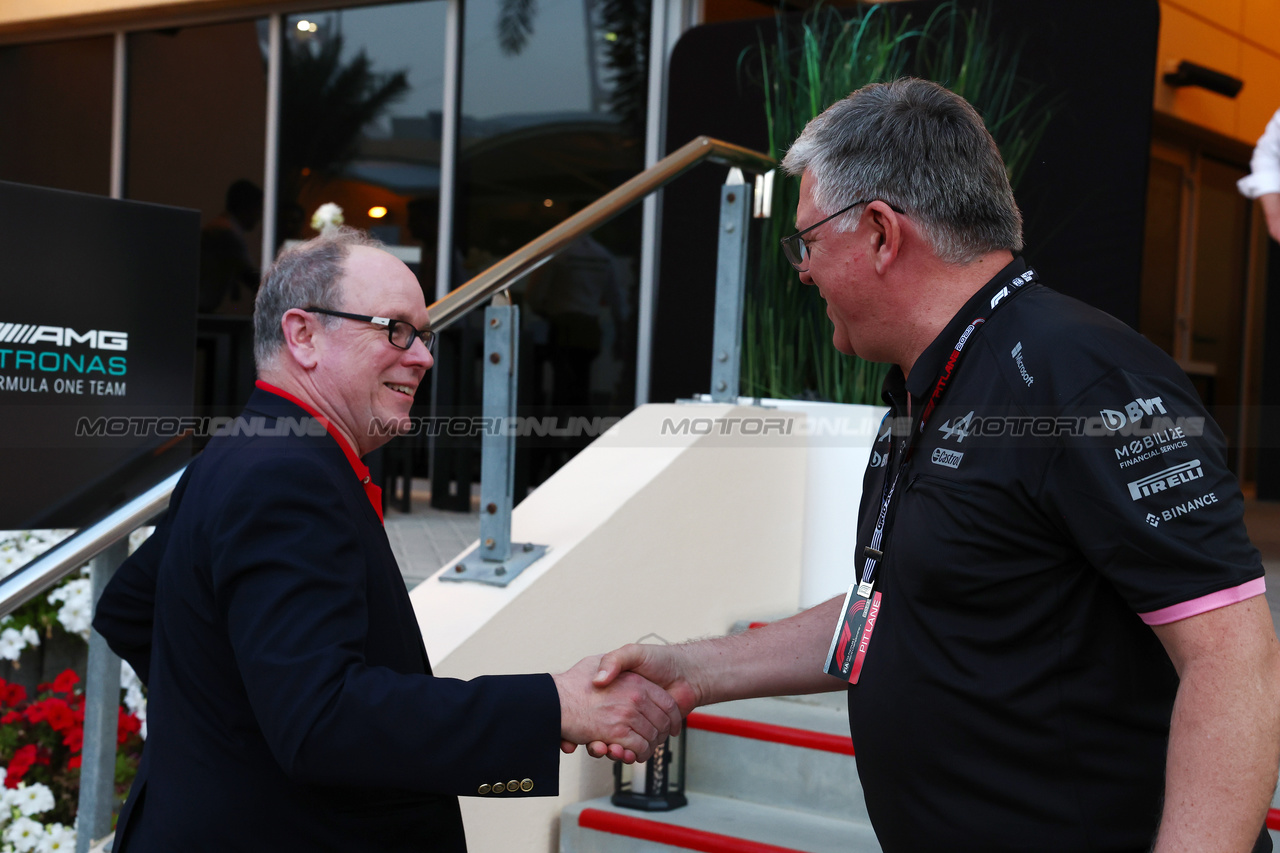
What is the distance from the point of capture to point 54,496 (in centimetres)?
237

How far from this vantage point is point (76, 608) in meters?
3.31

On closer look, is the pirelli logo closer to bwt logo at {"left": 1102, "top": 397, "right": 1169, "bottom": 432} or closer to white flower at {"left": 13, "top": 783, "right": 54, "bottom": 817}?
bwt logo at {"left": 1102, "top": 397, "right": 1169, "bottom": 432}

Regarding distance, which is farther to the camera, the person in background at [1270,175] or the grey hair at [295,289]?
the person in background at [1270,175]

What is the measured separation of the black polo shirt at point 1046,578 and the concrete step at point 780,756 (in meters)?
1.44

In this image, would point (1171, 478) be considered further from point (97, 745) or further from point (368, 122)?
point (368, 122)

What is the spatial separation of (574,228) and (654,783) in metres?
1.39

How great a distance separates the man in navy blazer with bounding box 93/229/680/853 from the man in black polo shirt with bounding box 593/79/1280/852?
0.45 meters

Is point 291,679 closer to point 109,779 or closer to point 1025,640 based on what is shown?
point 1025,640

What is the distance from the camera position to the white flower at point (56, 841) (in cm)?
299

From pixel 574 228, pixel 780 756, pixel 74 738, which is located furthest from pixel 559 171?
pixel 780 756

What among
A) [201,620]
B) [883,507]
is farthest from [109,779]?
[883,507]

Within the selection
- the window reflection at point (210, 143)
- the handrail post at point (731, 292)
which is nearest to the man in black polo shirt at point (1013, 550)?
the handrail post at point (731, 292)

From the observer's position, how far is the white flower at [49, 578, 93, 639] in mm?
3287

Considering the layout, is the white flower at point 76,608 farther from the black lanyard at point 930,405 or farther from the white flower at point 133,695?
the black lanyard at point 930,405
